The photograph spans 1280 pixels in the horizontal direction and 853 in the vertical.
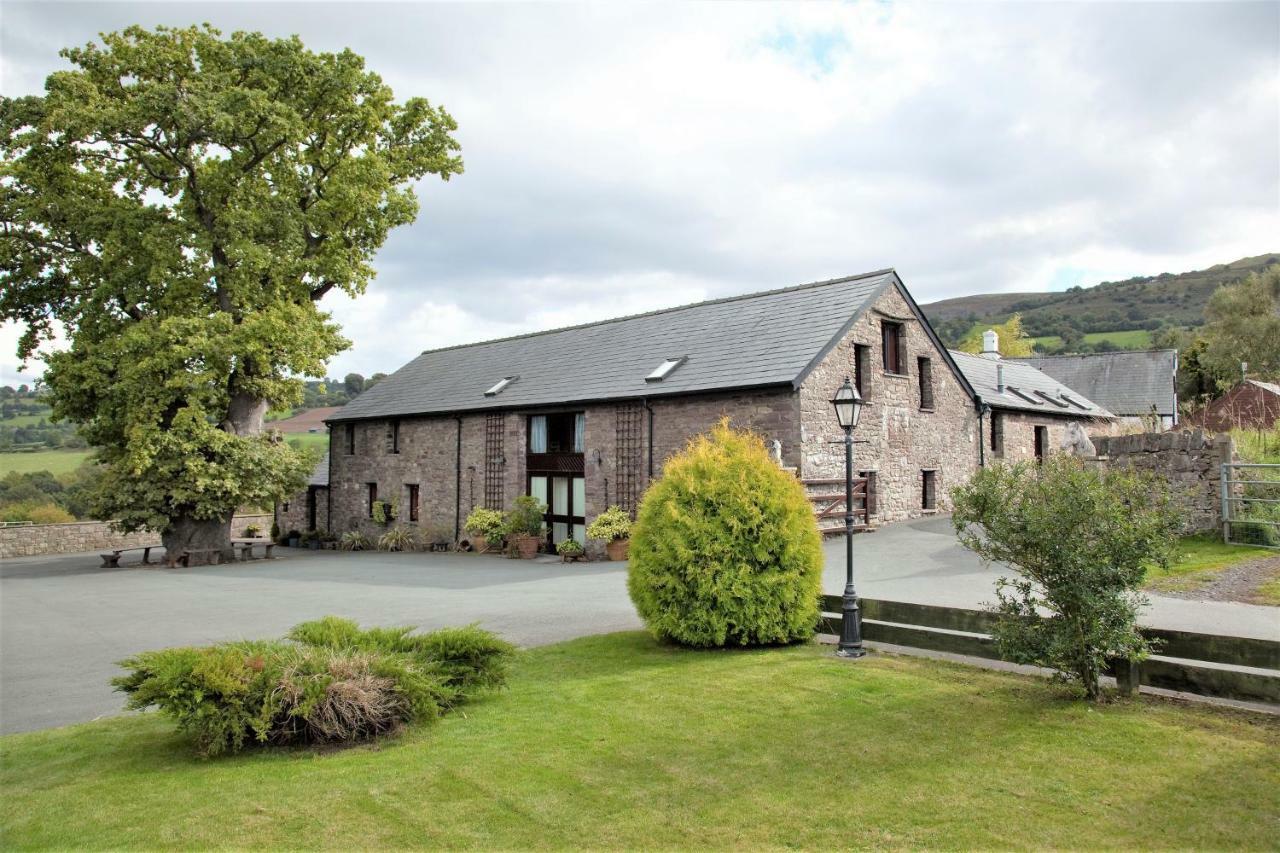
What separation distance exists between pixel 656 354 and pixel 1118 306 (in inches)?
3806

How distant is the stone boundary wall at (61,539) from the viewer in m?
30.0

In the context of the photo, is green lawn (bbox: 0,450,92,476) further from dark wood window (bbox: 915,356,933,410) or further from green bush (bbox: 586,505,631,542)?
dark wood window (bbox: 915,356,933,410)

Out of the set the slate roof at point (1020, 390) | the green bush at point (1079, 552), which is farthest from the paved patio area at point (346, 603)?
the slate roof at point (1020, 390)

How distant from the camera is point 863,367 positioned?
20609mm

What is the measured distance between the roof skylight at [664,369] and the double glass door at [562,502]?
149 inches

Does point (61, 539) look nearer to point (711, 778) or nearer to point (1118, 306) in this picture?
point (711, 778)

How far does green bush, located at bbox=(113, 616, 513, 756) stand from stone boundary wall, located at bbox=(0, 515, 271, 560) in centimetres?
2783

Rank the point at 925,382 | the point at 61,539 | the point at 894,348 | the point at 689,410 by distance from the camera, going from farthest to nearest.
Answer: the point at 61,539 < the point at 925,382 < the point at 894,348 < the point at 689,410

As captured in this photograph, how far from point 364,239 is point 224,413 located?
7267 millimetres

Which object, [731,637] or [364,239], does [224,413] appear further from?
[731,637]

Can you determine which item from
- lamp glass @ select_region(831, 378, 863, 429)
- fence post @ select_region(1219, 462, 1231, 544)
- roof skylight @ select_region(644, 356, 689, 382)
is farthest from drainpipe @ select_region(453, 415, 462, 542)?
fence post @ select_region(1219, 462, 1231, 544)

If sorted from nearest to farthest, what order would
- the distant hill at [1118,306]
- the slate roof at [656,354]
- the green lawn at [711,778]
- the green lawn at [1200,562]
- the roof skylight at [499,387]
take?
the green lawn at [711,778] < the green lawn at [1200,562] < the slate roof at [656,354] < the roof skylight at [499,387] < the distant hill at [1118,306]

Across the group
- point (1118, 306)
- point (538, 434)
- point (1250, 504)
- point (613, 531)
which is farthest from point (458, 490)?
point (1118, 306)

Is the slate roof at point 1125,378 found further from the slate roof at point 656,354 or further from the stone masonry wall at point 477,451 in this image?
the stone masonry wall at point 477,451
